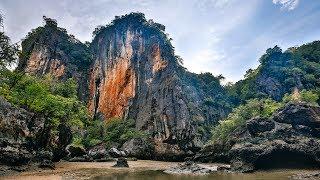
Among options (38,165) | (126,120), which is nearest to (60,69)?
(126,120)

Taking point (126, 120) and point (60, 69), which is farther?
point (60, 69)

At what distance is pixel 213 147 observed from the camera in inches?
1674

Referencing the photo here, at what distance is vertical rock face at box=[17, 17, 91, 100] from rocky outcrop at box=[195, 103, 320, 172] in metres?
44.6

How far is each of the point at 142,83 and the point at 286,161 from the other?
38181 mm

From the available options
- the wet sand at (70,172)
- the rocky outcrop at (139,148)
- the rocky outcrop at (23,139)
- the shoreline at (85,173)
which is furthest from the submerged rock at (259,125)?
the rocky outcrop at (23,139)

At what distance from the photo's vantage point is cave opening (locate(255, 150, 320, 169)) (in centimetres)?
2934

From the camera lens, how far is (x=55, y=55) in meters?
73.4

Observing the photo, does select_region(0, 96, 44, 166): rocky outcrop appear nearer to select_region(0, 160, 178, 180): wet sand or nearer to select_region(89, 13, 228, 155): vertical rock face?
select_region(0, 160, 178, 180): wet sand

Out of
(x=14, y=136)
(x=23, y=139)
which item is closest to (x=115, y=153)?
(x=23, y=139)

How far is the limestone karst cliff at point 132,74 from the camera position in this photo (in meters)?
55.6

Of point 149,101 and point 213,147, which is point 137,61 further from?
point 213,147

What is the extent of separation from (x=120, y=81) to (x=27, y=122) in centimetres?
3895

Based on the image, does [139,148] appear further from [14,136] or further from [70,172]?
[14,136]

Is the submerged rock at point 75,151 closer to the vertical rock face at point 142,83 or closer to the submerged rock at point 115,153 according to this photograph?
the submerged rock at point 115,153
